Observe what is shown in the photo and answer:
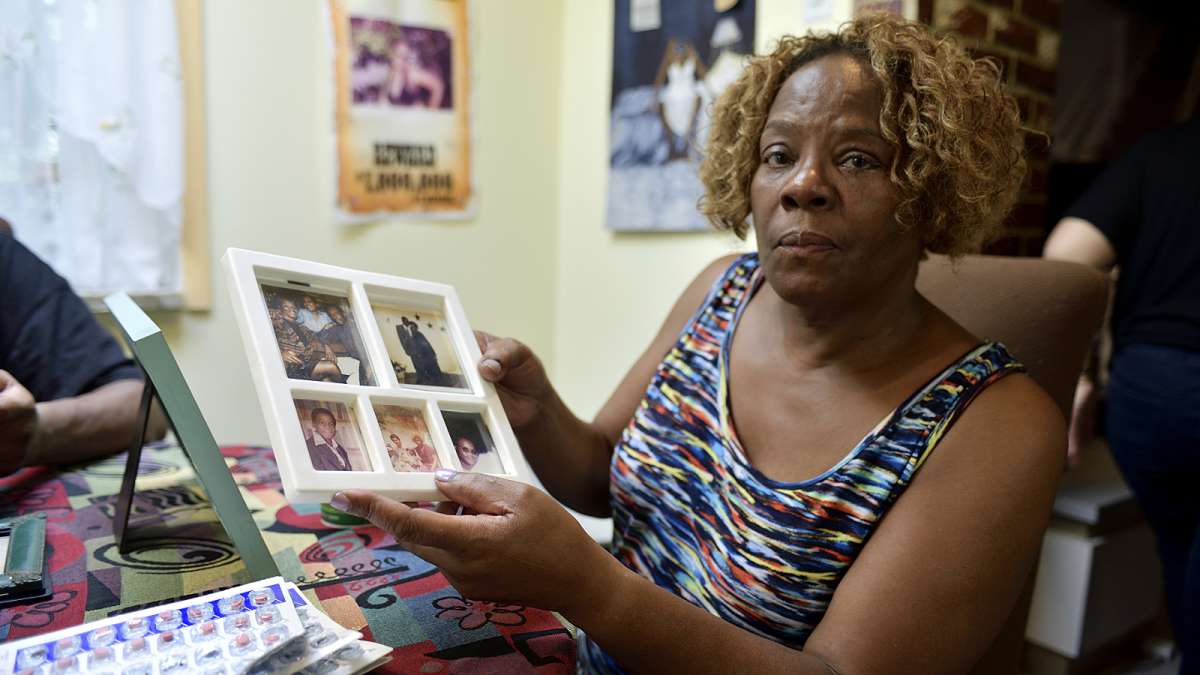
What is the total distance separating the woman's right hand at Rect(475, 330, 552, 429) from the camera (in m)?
1.00

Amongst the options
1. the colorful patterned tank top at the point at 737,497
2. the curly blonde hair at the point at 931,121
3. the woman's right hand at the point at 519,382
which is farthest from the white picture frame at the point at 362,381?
the curly blonde hair at the point at 931,121

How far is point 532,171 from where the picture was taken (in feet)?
8.60

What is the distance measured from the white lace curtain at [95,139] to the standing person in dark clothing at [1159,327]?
206 cm

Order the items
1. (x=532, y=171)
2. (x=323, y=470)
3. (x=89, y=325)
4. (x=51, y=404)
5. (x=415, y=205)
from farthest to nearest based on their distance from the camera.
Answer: (x=532, y=171) < (x=415, y=205) < (x=89, y=325) < (x=51, y=404) < (x=323, y=470)

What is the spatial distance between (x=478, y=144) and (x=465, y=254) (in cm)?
34

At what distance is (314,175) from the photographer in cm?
217

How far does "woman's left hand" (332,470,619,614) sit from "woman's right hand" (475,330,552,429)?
10.8 inches

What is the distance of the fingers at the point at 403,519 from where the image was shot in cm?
66

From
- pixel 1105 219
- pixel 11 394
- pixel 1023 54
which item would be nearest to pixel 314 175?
pixel 11 394

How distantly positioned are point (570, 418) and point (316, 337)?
48 centimetres

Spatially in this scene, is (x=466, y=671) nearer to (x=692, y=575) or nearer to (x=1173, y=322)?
(x=692, y=575)

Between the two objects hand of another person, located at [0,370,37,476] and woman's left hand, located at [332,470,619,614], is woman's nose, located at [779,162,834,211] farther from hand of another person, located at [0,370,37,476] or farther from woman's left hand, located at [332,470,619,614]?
hand of another person, located at [0,370,37,476]

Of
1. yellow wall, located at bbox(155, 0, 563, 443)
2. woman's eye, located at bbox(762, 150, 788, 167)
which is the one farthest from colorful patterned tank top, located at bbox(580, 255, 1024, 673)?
yellow wall, located at bbox(155, 0, 563, 443)

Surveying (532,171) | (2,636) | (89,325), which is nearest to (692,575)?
(2,636)
